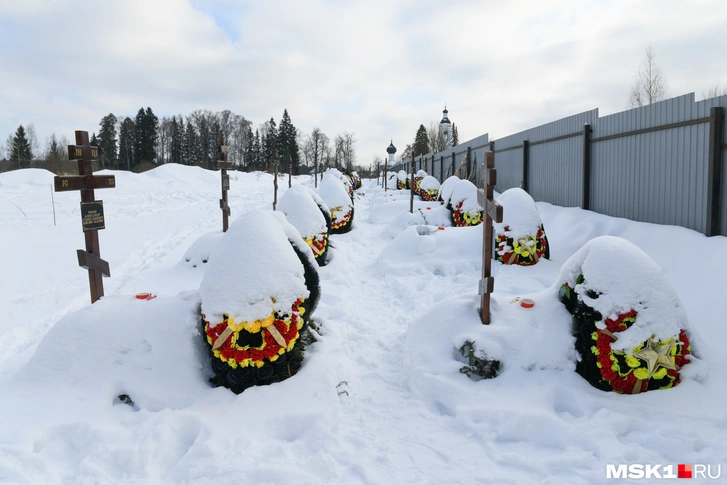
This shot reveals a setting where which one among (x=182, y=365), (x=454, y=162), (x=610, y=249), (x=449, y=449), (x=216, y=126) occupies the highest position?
(x=216, y=126)

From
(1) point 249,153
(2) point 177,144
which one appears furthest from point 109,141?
(1) point 249,153

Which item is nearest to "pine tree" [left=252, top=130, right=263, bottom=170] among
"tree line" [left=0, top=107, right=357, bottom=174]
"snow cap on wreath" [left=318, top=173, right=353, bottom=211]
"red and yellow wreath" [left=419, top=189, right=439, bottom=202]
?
"tree line" [left=0, top=107, right=357, bottom=174]

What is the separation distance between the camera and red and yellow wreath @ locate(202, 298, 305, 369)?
3379mm

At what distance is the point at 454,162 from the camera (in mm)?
23734

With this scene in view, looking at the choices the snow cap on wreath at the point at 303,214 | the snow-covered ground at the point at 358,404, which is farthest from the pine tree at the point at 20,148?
the snow-covered ground at the point at 358,404

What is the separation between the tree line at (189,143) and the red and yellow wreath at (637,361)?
4314 centimetres

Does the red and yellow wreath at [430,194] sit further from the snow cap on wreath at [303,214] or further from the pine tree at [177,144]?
the pine tree at [177,144]

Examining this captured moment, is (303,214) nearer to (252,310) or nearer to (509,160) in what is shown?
(252,310)

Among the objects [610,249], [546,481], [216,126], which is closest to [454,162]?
[610,249]

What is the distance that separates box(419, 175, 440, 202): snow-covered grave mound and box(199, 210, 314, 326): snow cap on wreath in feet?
52.1

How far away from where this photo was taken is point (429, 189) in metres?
19.5

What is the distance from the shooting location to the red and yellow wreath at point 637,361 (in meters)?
3.17

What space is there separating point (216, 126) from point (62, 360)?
58.7 metres

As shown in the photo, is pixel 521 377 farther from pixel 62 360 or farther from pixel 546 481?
pixel 62 360
